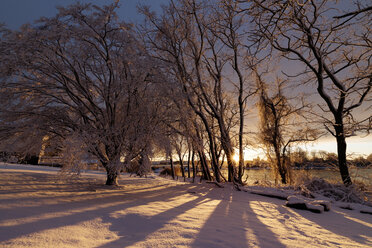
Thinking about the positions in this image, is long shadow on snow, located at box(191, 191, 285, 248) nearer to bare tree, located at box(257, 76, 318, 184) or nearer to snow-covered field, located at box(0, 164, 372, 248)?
snow-covered field, located at box(0, 164, 372, 248)

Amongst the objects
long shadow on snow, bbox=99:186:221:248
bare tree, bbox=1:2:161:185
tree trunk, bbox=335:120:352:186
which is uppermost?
bare tree, bbox=1:2:161:185

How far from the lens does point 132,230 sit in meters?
3.14

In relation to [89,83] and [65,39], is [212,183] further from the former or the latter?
[65,39]

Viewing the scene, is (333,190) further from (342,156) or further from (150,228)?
(150,228)

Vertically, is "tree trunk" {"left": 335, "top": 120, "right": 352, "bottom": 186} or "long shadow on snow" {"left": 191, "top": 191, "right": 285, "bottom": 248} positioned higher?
"tree trunk" {"left": 335, "top": 120, "right": 352, "bottom": 186}

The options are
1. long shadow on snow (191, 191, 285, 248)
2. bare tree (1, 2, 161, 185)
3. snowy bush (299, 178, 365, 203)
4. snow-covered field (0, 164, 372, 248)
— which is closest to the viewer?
snow-covered field (0, 164, 372, 248)

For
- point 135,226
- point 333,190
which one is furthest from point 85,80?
point 333,190

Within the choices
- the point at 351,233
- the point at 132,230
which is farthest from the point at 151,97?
the point at 351,233

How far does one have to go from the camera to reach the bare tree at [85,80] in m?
6.46

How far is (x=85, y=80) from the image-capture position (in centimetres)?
802

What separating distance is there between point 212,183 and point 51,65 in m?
8.76

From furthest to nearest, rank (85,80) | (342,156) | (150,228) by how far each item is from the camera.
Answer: (342,156)
(85,80)
(150,228)

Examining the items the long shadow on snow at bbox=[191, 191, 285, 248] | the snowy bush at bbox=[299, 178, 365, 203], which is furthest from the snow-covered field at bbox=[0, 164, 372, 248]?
the snowy bush at bbox=[299, 178, 365, 203]

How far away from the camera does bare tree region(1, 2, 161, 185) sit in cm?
646
